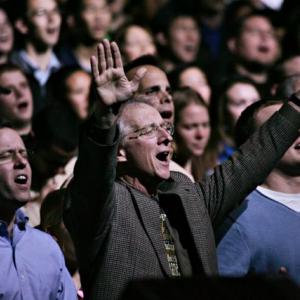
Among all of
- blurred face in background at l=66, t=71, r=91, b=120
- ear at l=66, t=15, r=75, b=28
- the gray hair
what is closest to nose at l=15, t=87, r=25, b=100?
blurred face in background at l=66, t=71, r=91, b=120

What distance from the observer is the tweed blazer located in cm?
464

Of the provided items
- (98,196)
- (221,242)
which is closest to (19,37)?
(221,242)

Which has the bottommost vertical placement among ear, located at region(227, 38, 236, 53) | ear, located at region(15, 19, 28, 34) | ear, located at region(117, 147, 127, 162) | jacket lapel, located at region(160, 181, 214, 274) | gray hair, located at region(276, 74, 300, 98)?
ear, located at region(227, 38, 236, 53)

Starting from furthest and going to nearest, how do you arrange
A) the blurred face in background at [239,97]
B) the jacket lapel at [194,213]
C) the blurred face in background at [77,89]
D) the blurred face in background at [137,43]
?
1. the blurred face in background at [137,43]
2. the blurred face in background at [77,89]
3. the blurred face in background at [239,97]
4. the jacket lapel at [194,213]

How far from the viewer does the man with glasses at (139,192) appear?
15.1 ft

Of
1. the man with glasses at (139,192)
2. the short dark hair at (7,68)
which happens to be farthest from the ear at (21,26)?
the man with glasses at (139,192)

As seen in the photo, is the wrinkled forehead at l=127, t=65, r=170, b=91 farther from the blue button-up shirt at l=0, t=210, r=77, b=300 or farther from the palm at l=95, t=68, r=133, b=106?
the palm at l=95, t=68, r=133, b=106

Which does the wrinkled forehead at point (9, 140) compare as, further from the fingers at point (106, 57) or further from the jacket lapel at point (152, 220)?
the fingers at point (106, 57)

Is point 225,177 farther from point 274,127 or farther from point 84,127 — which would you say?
point 84,127

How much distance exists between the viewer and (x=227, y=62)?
1091 cm

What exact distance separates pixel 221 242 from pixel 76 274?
3.53ft

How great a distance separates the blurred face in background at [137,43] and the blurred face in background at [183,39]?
0.74 m

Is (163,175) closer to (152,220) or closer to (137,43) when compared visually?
(152,220)

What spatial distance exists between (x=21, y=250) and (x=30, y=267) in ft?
0.35
